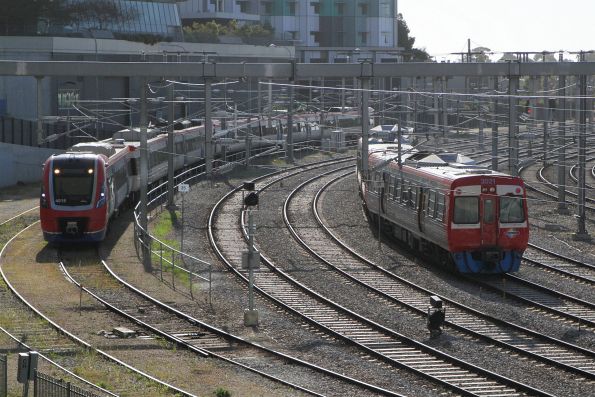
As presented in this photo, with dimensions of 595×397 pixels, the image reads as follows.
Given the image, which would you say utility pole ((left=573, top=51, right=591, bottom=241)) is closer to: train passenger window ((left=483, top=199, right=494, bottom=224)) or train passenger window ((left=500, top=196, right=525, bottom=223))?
train passenger window ((left=500, top=196, right=525, bottom=223))

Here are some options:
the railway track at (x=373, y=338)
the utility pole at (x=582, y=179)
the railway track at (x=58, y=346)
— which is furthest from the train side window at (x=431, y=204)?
the railway track at (x=58, y=346)

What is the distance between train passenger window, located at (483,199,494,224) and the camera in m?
29.5

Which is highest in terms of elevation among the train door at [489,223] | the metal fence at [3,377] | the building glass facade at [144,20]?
the building glass facade at [144,20]

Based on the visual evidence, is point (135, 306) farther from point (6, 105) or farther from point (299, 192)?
point (6, 105)

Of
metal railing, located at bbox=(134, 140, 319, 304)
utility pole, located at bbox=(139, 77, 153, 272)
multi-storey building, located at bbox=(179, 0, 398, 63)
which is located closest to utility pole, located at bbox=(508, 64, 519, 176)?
metal railing, located at bbox=(134, 140, 319, 304)

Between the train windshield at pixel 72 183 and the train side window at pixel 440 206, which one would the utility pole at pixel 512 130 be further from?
the train windshield at pixel 72 183

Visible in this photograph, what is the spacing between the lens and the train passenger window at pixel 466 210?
29609mm

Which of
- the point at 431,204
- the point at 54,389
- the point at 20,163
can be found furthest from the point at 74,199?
A: the point at 20,163

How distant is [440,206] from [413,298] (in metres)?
3.79

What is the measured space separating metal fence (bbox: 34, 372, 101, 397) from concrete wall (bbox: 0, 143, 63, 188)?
37.7m

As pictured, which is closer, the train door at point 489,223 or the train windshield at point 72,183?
the train door at point 489,223

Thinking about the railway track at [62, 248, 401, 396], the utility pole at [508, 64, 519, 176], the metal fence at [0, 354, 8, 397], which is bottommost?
the railway track at [62, 248, 401, 396]

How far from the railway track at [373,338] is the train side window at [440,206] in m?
4.21

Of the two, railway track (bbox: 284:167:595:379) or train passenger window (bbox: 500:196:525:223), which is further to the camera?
train passenger window (bbox: 500:196:525:223)
